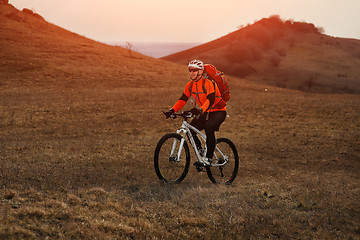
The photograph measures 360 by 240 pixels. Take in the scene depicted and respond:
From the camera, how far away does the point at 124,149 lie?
12688 mm

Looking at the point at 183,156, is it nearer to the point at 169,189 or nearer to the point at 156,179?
the point at 169,189

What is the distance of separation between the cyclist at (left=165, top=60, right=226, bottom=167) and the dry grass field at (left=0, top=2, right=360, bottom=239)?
1.10 m

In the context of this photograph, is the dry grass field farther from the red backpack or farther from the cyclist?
Answer: the red backpack

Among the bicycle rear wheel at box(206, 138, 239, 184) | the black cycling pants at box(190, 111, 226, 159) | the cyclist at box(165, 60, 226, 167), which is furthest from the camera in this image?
the bicycle rear wheel at box(206, 138, 239, 184)

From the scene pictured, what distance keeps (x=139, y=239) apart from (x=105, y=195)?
6.97 ft

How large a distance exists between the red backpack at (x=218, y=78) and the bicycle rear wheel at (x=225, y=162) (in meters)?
1.25

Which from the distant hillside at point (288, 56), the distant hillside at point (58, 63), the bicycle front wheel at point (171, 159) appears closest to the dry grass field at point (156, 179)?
the bicycle front wheel at point (171, 159)

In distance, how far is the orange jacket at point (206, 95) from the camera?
731 cm

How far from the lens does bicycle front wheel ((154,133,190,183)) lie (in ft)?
23.8

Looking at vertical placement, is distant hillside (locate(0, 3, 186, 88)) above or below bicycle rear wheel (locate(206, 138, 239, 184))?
above

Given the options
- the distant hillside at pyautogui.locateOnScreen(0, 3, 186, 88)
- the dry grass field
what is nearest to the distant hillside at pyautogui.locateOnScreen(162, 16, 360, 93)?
the distant hillside at pyautogui.locateOnScreen(0, 3, 186, 88)

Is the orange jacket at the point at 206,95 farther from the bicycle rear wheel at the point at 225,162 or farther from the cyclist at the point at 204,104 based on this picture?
the bicycle rear wheel at the point at 225,162

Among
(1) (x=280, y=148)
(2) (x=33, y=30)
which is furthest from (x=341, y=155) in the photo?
(2) (x=33, y=30)

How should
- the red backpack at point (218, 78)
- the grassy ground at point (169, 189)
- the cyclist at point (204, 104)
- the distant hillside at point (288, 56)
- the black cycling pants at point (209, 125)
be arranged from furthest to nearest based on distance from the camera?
the distant hillside at point (288, 56)
the black cycling pants at point (209, 125)
the red backpack at point (218, 78)
the cyclist at point (204, 104)
the grassy ground at point (169, 189)
